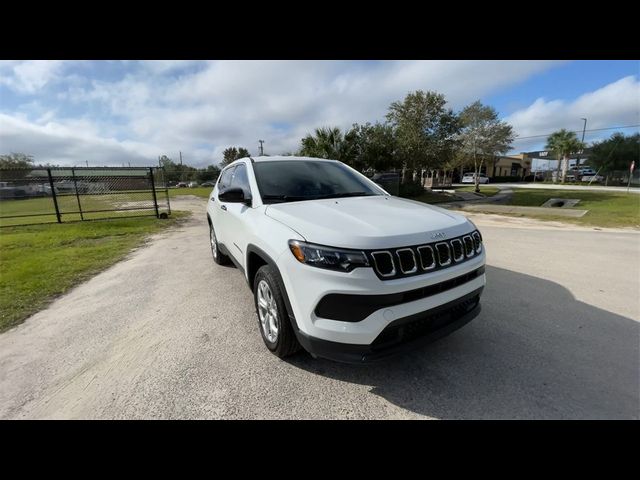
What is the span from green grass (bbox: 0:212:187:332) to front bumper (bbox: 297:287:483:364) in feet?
12.8

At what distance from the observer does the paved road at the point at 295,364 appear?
6.84 ft

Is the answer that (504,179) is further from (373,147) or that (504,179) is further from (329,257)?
(329,257)

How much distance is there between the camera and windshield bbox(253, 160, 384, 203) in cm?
307

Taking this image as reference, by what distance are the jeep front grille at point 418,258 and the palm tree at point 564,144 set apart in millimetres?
55611

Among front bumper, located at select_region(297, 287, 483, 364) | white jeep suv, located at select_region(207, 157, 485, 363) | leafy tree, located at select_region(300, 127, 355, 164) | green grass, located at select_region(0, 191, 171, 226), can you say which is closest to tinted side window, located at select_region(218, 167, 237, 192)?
white jeep suv, located at select_region(207, 157, 485, 363)

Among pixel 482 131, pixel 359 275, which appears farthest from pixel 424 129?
pixel 359 275

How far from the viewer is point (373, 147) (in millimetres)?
19531

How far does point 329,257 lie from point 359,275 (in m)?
0.23

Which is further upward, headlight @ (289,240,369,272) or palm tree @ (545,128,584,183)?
palm tree @ (545,128,584,183)

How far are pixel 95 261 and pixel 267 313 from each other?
17.2ft

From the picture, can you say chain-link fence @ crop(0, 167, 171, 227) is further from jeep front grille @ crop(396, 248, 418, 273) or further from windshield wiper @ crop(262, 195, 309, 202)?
jeep front grille @ crop(396, 248, 418, 273)
